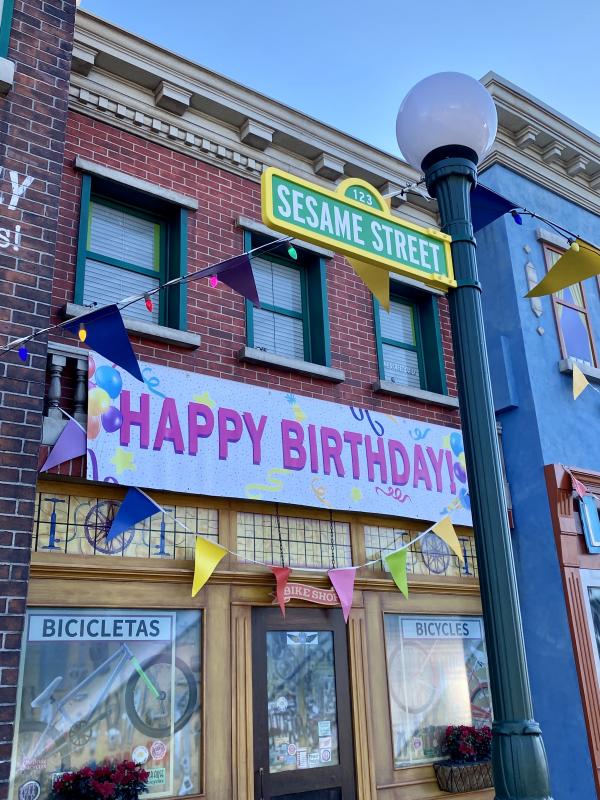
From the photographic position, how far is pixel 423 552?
7.58 m

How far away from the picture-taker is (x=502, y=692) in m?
2.88

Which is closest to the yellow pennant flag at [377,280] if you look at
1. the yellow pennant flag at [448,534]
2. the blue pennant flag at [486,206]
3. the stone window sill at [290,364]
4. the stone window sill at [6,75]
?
the blue pennant flag at [486,206]

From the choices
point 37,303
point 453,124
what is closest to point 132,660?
point 37,303

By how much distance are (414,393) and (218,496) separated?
8.89 feet

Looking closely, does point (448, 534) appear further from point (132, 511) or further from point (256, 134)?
point (256, 134)

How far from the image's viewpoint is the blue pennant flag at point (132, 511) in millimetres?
5605

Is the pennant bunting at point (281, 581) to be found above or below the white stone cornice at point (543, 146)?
below

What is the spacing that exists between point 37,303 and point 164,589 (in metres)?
2.40

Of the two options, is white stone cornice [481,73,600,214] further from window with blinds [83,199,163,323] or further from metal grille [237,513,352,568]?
metal grille [237,513,352,568]

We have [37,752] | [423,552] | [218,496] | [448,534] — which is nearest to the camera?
[37,752]

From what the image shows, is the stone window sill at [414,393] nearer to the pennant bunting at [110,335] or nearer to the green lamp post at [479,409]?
the pennant bunting at [110,335]

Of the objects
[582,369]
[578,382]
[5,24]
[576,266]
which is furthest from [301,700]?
[5,24]

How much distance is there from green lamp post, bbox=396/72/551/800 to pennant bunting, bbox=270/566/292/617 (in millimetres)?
3249

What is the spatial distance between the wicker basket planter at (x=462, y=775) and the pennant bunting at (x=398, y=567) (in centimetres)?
154
